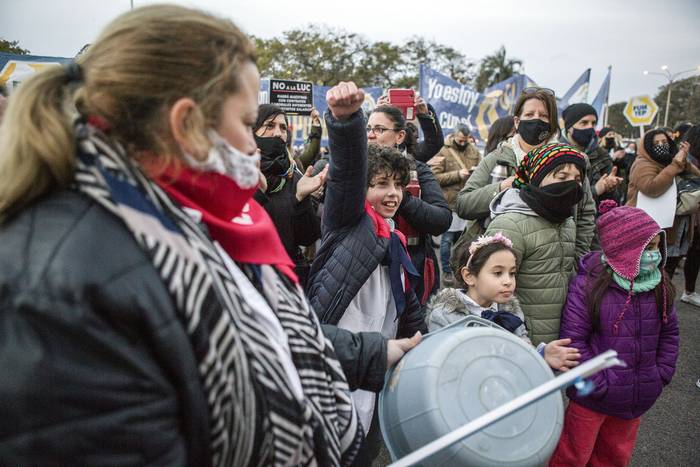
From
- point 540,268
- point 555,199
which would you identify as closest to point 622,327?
point 540,268

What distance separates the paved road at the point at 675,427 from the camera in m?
2.81

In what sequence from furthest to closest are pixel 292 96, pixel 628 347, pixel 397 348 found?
pixel 292 96 < pixel 628 347 < pixel 397 348

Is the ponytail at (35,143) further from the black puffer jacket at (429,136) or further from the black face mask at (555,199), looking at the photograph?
the black puffer jacket at (429,136)

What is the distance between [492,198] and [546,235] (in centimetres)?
66

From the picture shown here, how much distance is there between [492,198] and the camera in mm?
3010

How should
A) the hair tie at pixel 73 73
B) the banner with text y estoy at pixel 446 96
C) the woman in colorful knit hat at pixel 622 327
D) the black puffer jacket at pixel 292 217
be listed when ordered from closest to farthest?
1. the hair tie at pixel 73 73
2. the woman in colorful knit hat at pixel 622 327
3. the black puffer jacket at pixel 292 217
4. the banner with text y estoy at pixel 446 96

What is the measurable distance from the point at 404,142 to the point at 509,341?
235cm

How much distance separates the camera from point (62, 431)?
667 mm

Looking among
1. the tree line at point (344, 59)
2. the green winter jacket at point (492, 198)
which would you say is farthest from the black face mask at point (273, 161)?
the tree line at point (344, 59)

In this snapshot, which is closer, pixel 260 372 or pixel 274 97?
pixel 260 372

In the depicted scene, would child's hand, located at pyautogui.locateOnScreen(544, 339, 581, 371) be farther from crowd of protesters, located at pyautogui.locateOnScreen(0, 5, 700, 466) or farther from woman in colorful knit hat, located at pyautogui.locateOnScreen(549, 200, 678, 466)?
crowd of protesters, located at pyautogui.locateOnScreen(0, 5, 700, 466)

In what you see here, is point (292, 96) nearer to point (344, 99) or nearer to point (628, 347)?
point (344, 99)

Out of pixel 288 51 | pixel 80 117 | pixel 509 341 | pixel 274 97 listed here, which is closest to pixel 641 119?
pixel 274 97

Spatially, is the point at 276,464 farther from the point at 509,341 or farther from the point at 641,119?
the point at 641,119
